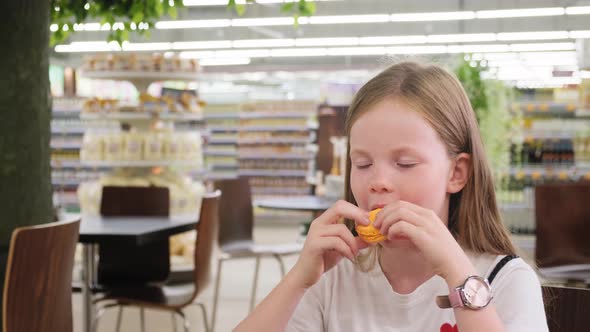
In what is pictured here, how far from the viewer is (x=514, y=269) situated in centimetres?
120

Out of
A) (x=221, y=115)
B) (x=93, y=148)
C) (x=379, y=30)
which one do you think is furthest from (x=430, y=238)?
(x=379, y=30)

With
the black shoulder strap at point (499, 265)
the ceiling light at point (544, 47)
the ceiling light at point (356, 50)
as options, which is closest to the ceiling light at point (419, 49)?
the ceiling light at point (356, 50)

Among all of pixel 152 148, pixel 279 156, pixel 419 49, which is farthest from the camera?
pixel 419 49

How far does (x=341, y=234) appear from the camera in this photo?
1.18m

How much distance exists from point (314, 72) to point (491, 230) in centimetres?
1644

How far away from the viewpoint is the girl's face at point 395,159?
1.16 meters

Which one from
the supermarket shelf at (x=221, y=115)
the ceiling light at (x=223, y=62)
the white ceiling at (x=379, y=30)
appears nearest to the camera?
the supermarket shelf at (x=221, y=115)

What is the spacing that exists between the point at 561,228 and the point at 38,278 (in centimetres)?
295

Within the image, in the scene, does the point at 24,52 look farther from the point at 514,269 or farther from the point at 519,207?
the point at 519,207

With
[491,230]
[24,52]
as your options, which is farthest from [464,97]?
[24,52]

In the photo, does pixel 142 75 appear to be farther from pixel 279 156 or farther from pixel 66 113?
pixel 279 156

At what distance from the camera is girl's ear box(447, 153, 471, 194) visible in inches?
50.3

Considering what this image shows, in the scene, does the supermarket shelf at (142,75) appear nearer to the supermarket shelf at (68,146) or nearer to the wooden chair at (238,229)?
the wooden chair at (238,229)

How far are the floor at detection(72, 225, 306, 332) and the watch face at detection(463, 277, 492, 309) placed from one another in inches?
120
